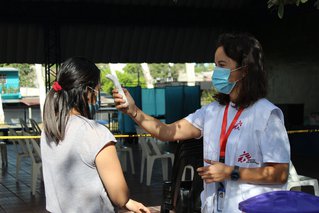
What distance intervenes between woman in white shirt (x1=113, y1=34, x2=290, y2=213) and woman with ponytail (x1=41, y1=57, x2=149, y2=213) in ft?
0.83

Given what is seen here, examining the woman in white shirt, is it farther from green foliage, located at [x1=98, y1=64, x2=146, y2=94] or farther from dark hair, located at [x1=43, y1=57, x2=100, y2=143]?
green foliage, located at [x1=98, y1=64, x2=146, y2=94]

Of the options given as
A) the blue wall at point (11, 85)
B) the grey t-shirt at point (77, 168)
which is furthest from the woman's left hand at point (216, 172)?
the blue wall at point (11, 85)

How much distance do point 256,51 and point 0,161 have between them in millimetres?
10073

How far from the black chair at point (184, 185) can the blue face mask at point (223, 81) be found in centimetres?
114

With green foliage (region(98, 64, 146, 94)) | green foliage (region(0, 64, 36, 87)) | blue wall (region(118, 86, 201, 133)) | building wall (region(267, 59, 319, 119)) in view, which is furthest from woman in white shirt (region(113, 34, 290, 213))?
green foliage (region(0, 64, 36, 87))

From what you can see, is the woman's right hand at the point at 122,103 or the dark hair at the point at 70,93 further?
the woman's right hand at the point at 122,103

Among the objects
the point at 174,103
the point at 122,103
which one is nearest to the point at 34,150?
the point at 122,103

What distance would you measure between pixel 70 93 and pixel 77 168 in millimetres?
335

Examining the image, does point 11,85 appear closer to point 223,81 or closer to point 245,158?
point 223,81

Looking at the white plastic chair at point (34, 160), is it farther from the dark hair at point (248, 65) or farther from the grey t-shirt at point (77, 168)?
the dark hair at point (248, 65)

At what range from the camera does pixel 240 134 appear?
7.06 ft

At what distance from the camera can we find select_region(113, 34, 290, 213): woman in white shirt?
212 centimetres

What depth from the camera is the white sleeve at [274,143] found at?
2.12 meters

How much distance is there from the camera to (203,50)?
1545cm
